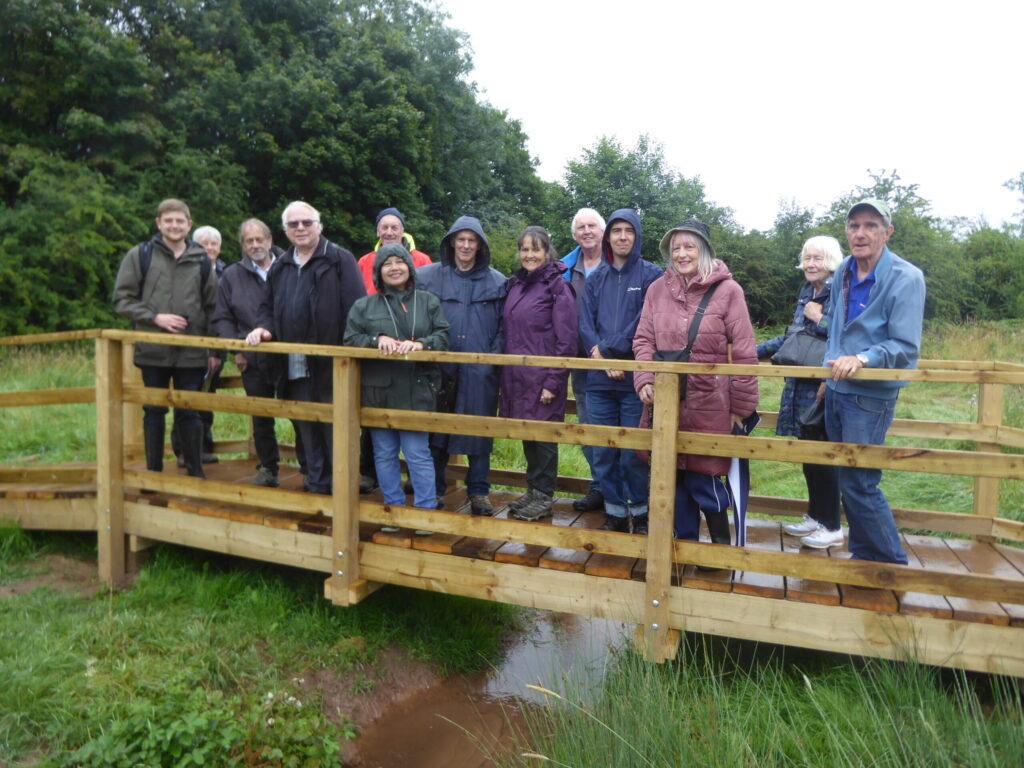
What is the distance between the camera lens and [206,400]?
15.6 feet

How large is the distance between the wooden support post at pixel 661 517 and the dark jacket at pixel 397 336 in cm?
137

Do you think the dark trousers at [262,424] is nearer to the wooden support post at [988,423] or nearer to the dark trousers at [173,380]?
the dark trousers at [173,380]

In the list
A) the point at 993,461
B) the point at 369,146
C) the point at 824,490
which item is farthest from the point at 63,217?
the point at 993,461

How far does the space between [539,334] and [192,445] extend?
2.59 metres

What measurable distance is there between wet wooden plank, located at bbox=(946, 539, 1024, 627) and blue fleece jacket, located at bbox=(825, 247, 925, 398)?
113cm

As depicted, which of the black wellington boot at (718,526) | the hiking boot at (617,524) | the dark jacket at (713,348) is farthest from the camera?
the hiking boot at (617,524)

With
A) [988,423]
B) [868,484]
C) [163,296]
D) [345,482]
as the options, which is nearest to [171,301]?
[163,296]

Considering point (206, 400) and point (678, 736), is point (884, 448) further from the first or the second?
point (206, 400)

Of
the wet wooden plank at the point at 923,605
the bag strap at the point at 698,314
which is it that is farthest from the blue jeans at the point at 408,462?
the wet wooden plank at the point at 923,605

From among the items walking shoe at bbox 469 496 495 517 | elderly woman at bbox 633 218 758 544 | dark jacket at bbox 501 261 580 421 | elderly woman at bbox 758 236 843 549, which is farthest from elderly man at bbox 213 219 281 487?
elderly woman at bbox 758 236 843 549

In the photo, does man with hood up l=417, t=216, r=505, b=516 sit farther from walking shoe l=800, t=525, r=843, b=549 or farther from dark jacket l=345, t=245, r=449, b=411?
walking shoe l=800, t=525, r=843, b=549

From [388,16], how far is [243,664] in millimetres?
26600

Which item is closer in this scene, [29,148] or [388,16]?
[29,148]

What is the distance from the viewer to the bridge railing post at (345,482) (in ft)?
14.1
